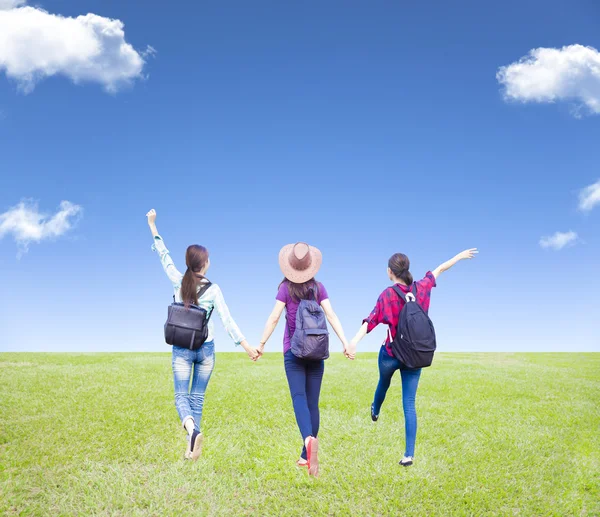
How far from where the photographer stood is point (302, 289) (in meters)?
7.04

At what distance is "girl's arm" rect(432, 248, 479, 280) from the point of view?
8.01m

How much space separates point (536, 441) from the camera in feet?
34.3

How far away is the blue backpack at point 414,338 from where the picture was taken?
7.37 metres

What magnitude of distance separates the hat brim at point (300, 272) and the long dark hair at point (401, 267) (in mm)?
1246

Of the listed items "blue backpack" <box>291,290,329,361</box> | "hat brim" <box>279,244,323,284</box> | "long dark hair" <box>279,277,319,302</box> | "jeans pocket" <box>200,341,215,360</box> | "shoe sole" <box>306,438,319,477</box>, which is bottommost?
"shoe sole" <box>306,438,319,477</box>

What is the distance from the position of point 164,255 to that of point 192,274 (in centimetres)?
70

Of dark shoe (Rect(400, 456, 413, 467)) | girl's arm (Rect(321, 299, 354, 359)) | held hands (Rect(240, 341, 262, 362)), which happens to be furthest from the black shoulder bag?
dark shoe (Rect(400, 456, 413, 467))

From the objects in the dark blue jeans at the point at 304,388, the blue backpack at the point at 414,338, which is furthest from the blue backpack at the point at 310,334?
the blue backpack at the point at 414,338

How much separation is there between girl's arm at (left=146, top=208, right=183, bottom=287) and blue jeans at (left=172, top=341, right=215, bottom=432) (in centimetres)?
102

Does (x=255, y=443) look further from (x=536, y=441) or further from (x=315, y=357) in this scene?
(x=536, y=441)

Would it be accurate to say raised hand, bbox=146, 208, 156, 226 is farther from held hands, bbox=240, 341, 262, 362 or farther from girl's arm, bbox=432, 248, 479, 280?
girl's arm, bbox=432, 248, 479, 280

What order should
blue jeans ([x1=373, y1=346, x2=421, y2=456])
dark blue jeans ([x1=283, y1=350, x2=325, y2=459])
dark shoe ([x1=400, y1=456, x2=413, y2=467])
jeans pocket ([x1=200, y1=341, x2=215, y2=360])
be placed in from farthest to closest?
dark shoe ([x1=400, y1=456, x2=413, y2=467]) → blue jeans ([x1=373, y1=346, x2=421, y2=456]) → jeans pocket ([x1=200, y1=341, x2=215, y2=360]) → dark blue jeans ([x1=283, y1=350, x2=325, y2=459])

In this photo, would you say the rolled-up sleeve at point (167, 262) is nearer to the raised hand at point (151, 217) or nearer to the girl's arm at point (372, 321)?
the raised hand at point (151, 217)

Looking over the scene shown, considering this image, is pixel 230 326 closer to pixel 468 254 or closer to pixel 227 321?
pixel 227 321
